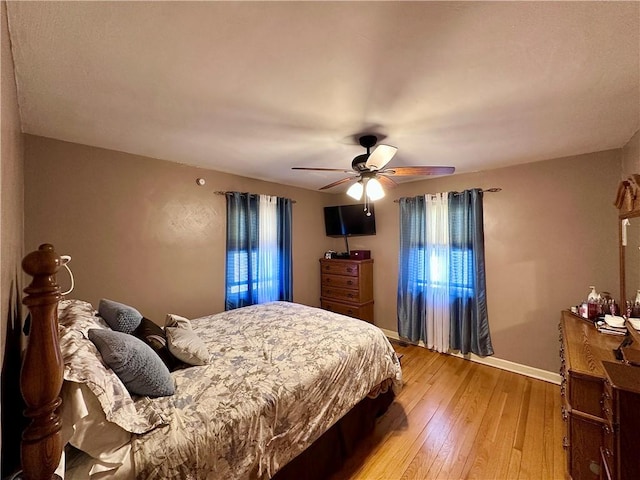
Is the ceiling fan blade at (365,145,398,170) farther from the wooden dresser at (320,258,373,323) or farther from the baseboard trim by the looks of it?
the baseboard trim

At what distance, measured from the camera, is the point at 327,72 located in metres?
1.29

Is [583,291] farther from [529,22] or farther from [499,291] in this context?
[529,22]

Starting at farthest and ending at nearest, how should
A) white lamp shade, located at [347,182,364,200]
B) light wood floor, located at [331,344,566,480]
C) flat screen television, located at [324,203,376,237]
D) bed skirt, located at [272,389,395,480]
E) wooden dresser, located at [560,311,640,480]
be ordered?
flat screen television, located at [324,203,376,237]
white lamp shade, located at [347,182,364,200]
light wood floor, located at [331,344,566,480]
bed skirt, located at [272,389,395,480]
wooden dresser, located at [560,311,640,480]

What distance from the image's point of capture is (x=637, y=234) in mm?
1954

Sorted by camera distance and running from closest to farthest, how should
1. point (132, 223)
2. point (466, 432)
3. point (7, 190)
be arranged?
point (7, 190)
point (466, 432)
point (132, 223)

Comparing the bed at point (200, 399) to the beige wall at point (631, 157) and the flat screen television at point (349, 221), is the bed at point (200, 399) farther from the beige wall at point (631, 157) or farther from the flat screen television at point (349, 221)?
the beige wall at point (631, 157)

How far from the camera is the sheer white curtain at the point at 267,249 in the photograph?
3.54m

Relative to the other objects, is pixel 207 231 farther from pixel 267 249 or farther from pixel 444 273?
pixel 444 273

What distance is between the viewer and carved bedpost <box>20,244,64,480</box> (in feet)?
2.27

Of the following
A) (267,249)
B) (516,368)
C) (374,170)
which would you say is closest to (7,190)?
(374,170)

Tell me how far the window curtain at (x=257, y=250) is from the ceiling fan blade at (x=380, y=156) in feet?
6.37

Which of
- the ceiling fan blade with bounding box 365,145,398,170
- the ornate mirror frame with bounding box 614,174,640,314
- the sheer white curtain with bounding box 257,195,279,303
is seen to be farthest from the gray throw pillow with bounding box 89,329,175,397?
the ornate mirror frame with bounding box 614,174,640,314

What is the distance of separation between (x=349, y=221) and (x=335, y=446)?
120 inches

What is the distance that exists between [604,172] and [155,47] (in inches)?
147
